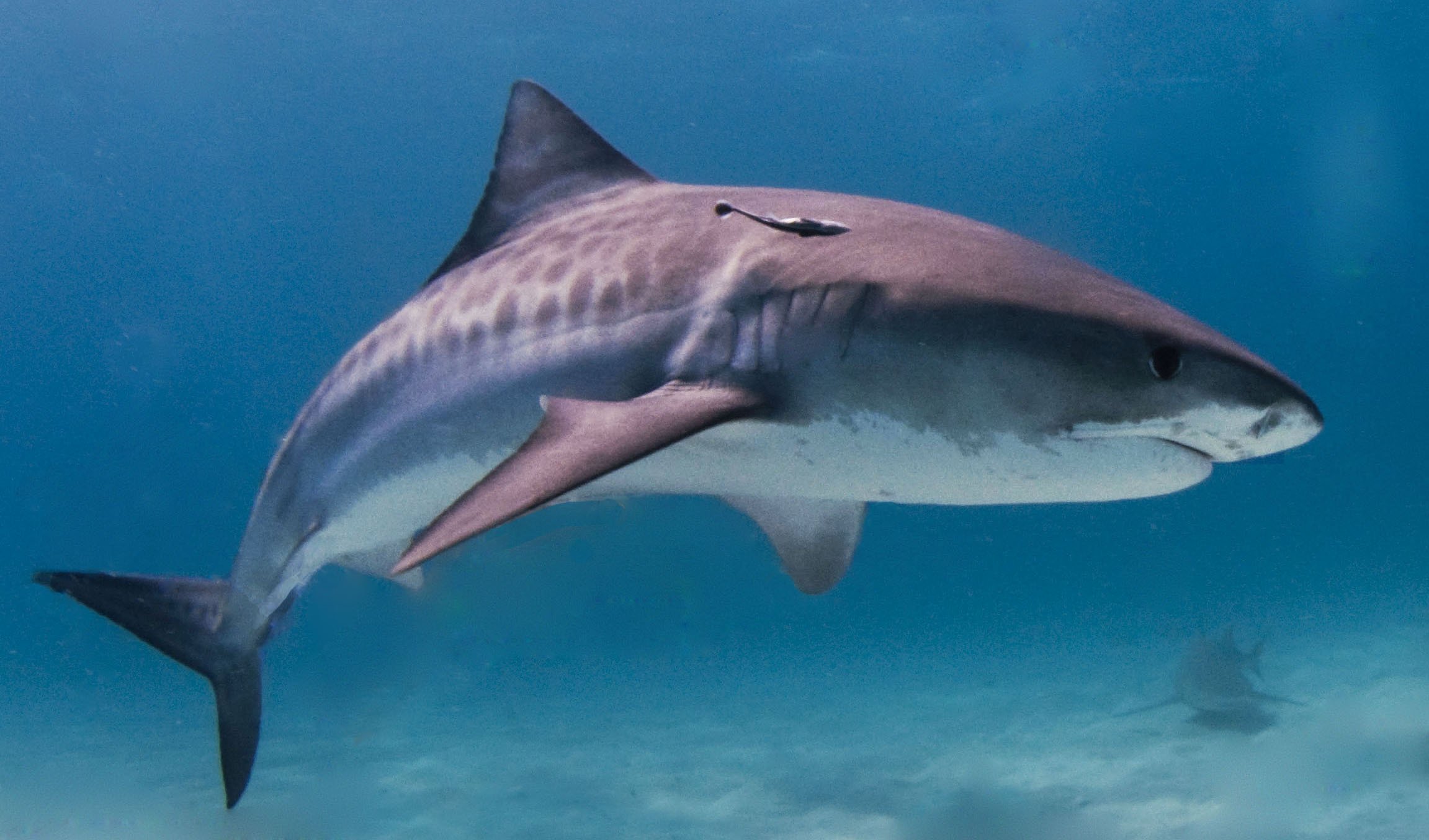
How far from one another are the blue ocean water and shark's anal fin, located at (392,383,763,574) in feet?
12.0

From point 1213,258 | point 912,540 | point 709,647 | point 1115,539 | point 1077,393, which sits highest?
point 1213,258

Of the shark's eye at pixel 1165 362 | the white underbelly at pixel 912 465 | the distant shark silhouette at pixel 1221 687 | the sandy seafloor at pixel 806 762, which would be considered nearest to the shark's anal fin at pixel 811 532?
the white underbelly at pixel 912 465

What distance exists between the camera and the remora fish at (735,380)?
207 cm

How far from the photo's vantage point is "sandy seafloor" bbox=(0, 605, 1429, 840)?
8.77 meters

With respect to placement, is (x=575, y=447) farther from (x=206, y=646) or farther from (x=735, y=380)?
(x=206, y=646)

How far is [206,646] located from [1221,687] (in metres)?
12.6

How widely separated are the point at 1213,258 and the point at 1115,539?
88.7 ft

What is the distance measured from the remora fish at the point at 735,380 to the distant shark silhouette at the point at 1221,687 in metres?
10.7

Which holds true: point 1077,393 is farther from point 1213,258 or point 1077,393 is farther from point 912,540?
point 1213,258

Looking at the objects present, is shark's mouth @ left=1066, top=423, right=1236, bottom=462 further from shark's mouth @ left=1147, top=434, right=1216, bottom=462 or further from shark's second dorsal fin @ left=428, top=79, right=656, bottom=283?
shark's second dorsal fin @ left=428, top=79, right=656, bottom=283

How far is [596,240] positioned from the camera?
3.38m

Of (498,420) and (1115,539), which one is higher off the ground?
(1115,539)

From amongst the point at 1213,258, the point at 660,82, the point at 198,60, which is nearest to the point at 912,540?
the point at 1213,258

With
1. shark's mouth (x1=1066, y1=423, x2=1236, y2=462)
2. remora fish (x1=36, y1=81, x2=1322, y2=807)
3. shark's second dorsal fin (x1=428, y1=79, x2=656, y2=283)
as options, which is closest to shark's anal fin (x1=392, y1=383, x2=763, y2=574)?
remora fish (x1=36, y1=81, x2=1322, y2=807)
